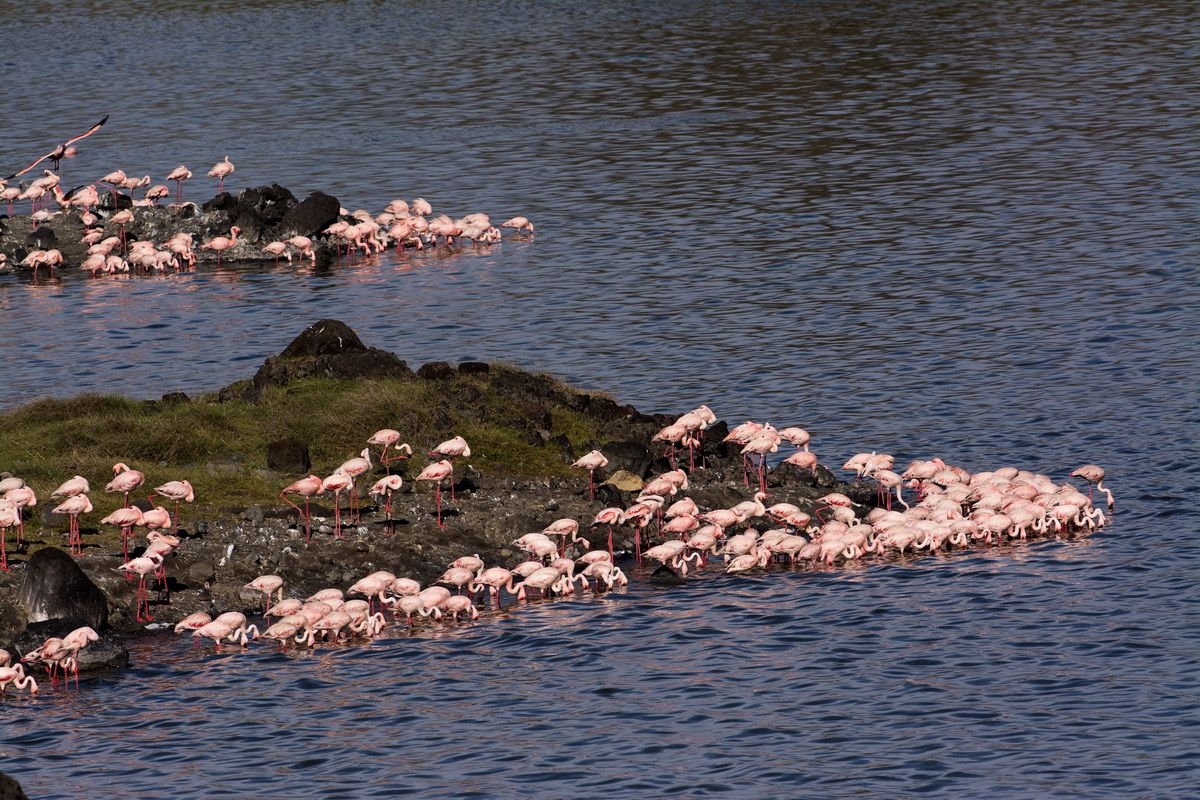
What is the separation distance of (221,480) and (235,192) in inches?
1250

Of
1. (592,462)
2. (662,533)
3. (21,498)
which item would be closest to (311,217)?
(592,462)

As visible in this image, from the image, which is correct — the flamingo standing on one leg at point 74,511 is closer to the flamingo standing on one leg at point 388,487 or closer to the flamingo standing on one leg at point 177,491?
the flamingo standing on one leg at point 177,491

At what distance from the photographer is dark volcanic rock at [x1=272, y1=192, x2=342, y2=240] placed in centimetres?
5422

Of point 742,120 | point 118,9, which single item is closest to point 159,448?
point 742,120

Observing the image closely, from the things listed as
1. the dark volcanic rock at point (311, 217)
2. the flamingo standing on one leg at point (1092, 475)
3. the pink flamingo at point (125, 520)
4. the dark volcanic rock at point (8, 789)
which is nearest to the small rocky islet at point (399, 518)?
the pink flamingo at point (125, 520)

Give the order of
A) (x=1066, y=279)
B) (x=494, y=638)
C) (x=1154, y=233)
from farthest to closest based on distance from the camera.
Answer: (x=1154, y=233) < (x=1066, y=279) < (x=494, y=638)

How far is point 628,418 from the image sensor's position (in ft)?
112

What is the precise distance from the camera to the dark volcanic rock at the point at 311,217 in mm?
54219

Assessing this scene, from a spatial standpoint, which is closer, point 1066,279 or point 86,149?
point 1066,279

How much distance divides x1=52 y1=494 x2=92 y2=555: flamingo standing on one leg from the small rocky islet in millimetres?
200

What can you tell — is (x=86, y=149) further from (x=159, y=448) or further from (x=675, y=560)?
(x=675, y=560)

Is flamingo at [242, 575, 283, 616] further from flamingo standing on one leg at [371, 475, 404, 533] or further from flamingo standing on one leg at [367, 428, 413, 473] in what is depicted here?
flamingo standing on one leg at [367, 428, 413, 473]

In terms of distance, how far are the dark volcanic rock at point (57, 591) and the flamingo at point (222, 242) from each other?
93.7 feet

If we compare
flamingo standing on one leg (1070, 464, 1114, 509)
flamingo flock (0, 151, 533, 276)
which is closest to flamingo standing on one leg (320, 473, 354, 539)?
flamingo standing on one leg (1070, 464, 1114, 509)
